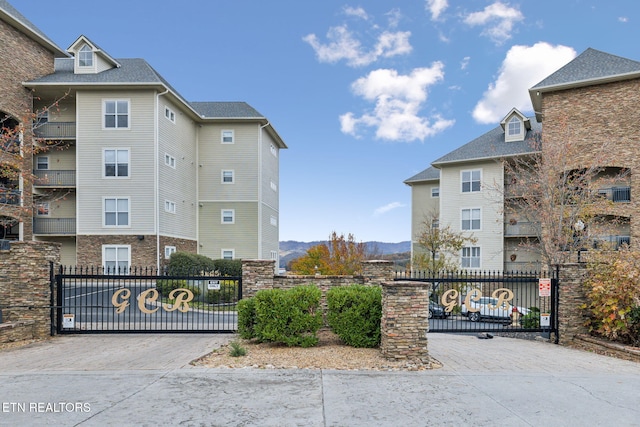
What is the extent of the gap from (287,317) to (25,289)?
6.62 meters

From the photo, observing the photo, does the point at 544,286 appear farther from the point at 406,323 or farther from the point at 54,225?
the point at 54,225

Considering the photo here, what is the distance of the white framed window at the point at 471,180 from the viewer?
2762 cm

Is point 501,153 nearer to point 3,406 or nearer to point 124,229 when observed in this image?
point 124,229

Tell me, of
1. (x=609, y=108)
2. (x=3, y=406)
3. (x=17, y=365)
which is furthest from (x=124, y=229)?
(x=609, y=108)

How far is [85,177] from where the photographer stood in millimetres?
24188

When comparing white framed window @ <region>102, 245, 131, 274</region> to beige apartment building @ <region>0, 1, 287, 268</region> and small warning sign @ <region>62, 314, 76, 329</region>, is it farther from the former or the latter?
small warning sign @ <region>62, 314, 76, 329</region>

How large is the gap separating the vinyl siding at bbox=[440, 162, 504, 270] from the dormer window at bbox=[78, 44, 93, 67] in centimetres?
2486

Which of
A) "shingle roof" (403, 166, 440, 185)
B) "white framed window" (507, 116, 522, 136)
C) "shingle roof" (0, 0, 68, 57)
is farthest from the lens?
"shingle roof" (403, 166, 440, 185)

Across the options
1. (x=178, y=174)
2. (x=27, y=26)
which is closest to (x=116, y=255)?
(x=178, y=174)

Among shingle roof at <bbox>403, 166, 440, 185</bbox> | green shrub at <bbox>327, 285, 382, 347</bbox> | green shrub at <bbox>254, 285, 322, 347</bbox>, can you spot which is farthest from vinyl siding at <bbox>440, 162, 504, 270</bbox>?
green shrub at <bbox>254, 285, 322, 347</bbox>

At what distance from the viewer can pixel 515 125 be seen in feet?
89.0

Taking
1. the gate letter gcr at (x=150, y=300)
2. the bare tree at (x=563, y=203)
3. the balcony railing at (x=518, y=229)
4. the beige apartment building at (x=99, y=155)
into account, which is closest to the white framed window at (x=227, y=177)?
the beige apartment building at (x=99, y=155)

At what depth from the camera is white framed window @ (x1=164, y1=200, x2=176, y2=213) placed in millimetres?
25122

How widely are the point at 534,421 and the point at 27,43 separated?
1185 inches
